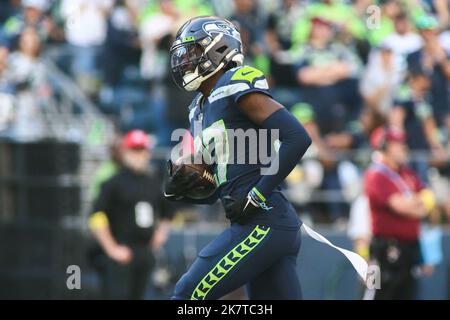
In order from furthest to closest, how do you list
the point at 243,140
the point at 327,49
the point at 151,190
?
the point at 327,49
the point at 151,190
the point at 243,140

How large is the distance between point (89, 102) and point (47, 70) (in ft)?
2.31

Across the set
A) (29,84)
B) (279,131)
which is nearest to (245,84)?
(279,131)

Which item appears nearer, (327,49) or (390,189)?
(390,189)

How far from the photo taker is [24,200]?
10594 millimetres

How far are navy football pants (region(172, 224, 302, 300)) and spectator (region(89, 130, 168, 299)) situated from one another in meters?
4.48

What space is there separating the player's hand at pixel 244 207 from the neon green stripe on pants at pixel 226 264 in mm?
119

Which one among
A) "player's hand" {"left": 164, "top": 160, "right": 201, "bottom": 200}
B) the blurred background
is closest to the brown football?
"player's hand" {"left": 164, "top": 160, "right": 201, "bottom": 200}

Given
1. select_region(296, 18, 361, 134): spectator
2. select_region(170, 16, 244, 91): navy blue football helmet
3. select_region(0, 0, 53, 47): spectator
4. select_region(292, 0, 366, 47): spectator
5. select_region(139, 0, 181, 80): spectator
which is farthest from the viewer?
select_region(0, 0, 53, 47): spectator

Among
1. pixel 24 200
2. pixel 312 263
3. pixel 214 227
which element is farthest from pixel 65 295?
pixel 312 263

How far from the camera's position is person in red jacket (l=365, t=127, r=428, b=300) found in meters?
10.2

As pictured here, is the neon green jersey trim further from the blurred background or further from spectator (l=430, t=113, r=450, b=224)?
spectator (l=430, t=113, r=450, b=224)

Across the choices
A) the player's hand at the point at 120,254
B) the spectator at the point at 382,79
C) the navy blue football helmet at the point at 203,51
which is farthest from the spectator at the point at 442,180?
the navy blue football helmet at the point at 203,51

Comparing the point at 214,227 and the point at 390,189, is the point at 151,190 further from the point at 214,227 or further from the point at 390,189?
the point at 390,189

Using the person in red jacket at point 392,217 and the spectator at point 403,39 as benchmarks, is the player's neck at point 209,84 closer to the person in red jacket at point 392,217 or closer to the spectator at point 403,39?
the person in red jacket at point 392,217
